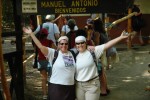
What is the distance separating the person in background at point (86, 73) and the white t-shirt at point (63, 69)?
0.33 feet

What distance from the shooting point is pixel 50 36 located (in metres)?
9.41

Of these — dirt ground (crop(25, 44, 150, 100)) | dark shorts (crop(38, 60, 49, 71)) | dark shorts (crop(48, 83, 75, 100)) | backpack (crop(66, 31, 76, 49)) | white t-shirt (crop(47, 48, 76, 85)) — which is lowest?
dirt ground (crop(25, 44, 150, 100))

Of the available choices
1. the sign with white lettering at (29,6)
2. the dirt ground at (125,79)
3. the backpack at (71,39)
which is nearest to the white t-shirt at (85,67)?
the sign with white lettering at (29,6)

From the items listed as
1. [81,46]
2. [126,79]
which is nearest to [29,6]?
[81,46]

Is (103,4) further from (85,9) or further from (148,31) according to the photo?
(148,31)

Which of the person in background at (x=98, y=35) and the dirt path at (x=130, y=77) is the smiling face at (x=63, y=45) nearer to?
the person in background at (x=98, y=35)

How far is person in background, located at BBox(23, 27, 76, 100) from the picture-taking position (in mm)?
5734

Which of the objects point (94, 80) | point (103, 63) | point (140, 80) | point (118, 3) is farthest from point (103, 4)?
point (140, 80)

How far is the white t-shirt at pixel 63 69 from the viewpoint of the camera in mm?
5727

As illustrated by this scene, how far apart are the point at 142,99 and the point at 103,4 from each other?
10.7 feet

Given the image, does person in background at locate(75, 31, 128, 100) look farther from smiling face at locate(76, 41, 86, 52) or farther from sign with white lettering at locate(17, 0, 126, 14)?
sign with white lettering at locate(17, 0, 126, 14)

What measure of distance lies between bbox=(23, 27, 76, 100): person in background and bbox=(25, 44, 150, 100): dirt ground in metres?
2.32

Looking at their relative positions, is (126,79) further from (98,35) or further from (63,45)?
(63,45)

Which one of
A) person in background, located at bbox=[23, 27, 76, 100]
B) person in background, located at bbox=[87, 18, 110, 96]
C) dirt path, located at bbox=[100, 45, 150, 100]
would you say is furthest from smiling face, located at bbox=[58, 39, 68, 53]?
dirt path, located at bbox=[100, 45, 150, 100]
